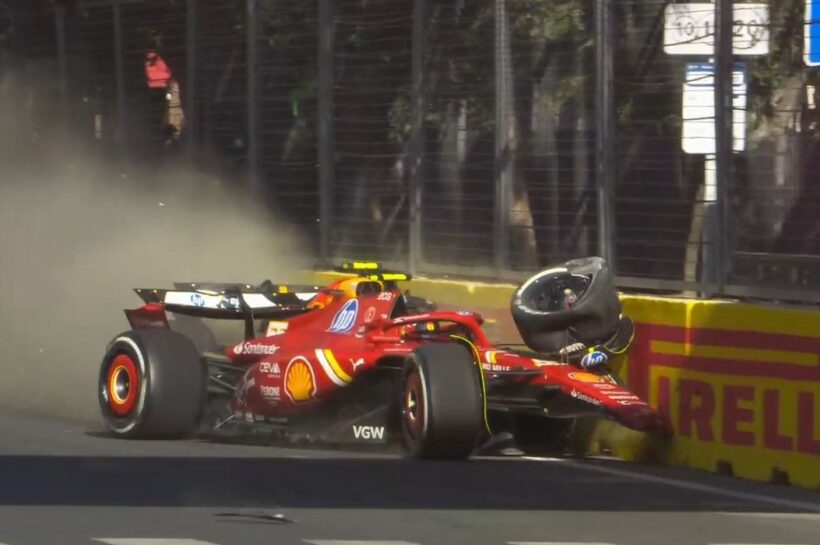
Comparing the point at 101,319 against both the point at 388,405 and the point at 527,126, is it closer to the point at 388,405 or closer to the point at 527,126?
the point at 527,126

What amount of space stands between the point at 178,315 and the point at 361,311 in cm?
219

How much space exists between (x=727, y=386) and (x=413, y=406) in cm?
183

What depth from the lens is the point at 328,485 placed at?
37.0ft

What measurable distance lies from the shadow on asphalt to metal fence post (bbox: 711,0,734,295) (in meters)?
1.68

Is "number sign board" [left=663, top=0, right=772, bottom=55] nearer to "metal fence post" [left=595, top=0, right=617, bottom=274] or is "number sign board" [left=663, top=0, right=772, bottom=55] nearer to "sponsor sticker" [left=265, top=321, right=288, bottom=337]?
"metal fence post" [left=595, top=0, right=617, bottom=274]

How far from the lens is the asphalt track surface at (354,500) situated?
9.52 metres

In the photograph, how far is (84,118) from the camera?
22.6 metres

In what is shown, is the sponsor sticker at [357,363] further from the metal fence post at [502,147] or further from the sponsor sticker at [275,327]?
the metal fence post at [502,147]

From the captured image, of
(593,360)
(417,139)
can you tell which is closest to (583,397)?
(593,360)

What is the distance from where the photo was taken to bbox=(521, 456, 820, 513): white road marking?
1117 centimetres

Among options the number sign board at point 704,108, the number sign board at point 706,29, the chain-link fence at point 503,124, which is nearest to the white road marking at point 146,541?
the chain-link fence at point 503,124

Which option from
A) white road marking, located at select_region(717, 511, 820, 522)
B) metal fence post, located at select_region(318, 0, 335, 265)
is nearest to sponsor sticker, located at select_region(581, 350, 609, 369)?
white road marking, located at select_region(717, 511, 820, 522)

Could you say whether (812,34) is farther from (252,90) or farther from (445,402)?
(252,90)

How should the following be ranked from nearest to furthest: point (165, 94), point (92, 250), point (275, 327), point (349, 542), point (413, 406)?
point (349, 542)
point (413, 406)
point (275, 327)
point (165, 94)
point (92, 250)
